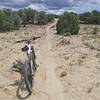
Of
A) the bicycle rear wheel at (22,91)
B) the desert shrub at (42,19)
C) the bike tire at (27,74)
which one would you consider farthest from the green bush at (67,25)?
the desert shrub at (42,19)

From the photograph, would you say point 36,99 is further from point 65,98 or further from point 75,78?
point 75,78

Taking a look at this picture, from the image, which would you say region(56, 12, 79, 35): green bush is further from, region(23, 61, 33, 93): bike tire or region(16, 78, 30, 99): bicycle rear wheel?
region(23, 61, 33, 93): bike tire

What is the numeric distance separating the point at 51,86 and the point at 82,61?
22.9ft

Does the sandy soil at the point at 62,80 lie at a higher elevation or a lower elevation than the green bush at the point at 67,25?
higher

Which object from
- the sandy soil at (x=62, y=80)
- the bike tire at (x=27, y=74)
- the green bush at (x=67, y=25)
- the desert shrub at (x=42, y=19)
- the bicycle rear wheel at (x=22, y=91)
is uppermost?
the bike tire at (x=27, y=74)

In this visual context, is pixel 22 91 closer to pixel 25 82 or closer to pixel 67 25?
pixel 25 82

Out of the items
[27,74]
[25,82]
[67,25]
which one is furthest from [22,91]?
[67,25]

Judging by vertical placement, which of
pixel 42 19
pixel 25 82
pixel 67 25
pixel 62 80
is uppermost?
pixel 25 82

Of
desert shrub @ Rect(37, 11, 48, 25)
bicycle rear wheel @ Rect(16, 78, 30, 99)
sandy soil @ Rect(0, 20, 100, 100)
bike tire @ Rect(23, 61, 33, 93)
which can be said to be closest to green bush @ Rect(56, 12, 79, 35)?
sandy soil @ Rect(0, 20, 100, 100)

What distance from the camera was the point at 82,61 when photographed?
2097cm

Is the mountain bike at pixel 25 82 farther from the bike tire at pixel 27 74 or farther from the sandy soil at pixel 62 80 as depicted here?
the sandy soil at pixel 62 80

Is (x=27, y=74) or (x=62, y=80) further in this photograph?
(x=62, y=80)

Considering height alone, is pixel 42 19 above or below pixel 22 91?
below

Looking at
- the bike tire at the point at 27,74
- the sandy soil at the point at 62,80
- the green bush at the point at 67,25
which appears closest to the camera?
the bike tire at the point at 27,74
